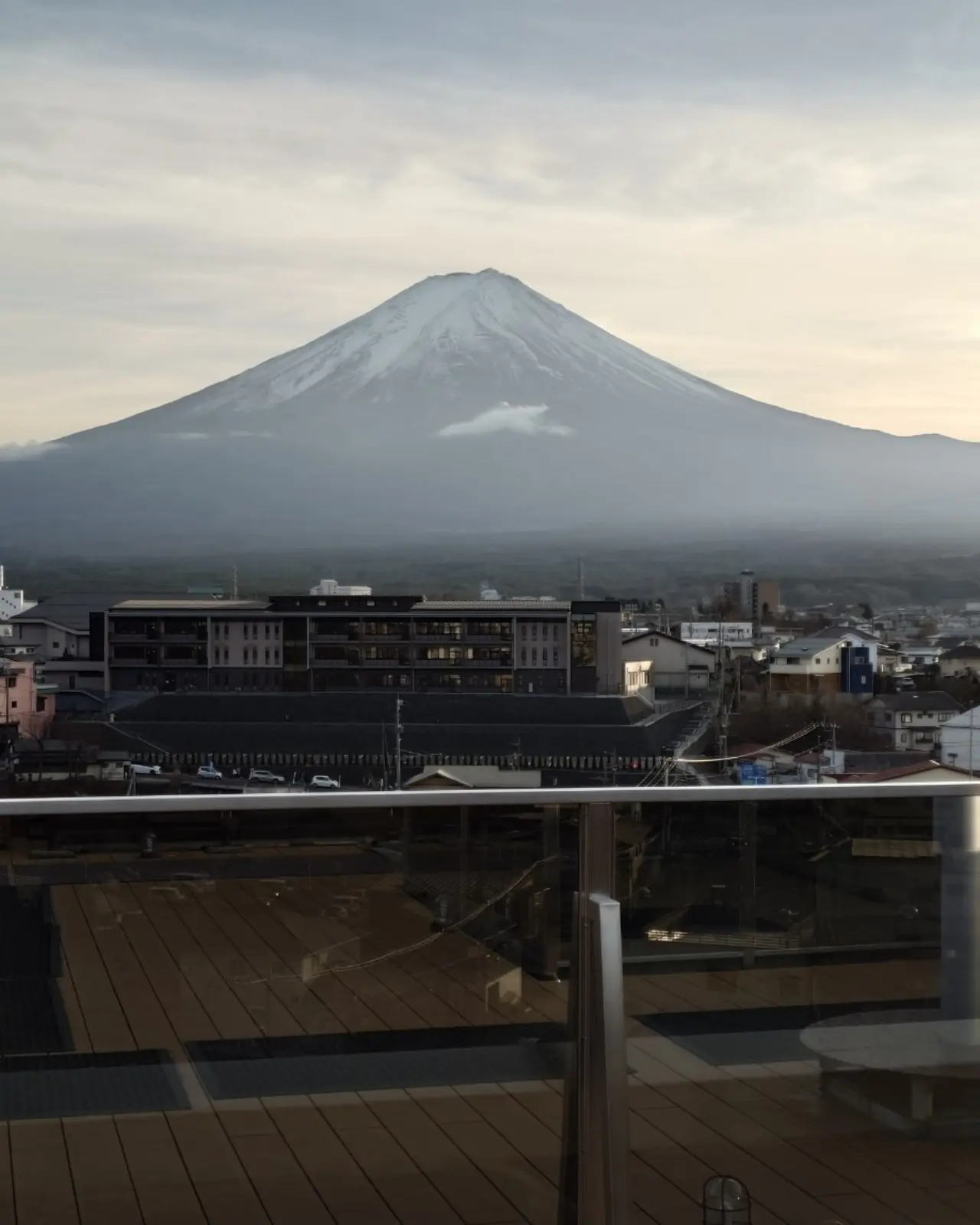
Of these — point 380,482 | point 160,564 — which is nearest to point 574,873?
point 160,564

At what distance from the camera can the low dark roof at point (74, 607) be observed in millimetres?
7012

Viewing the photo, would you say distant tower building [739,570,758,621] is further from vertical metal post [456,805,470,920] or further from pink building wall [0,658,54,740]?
vertical metal post [456,805,470,920]

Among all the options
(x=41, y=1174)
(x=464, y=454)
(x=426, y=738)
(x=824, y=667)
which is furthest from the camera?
(x=464, y=454)

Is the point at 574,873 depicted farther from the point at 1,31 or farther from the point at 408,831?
the point at 1,31

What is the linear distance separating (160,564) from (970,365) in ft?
15.2

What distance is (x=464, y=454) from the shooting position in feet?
26.1

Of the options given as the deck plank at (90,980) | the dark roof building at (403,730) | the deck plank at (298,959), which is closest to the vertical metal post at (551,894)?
the deck plank at (298,959)

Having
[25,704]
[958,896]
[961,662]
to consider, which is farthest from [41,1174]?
[961,662]

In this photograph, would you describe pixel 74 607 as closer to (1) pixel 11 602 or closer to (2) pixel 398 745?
(1) pixel 11 602

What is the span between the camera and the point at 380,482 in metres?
7.76

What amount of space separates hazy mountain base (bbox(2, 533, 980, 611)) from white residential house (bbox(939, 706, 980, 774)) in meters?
0.64

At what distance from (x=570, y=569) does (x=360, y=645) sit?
115cm

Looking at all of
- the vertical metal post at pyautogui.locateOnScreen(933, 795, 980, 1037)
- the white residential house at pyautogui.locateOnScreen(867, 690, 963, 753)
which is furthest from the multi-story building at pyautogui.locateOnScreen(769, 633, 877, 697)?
the vertical metal post at pyautogui.locateOnScreen(933, 795, 980, 1037)

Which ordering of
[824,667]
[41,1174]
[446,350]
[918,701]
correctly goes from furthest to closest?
[446,350], [918,701], [824,667], [41,1174]
